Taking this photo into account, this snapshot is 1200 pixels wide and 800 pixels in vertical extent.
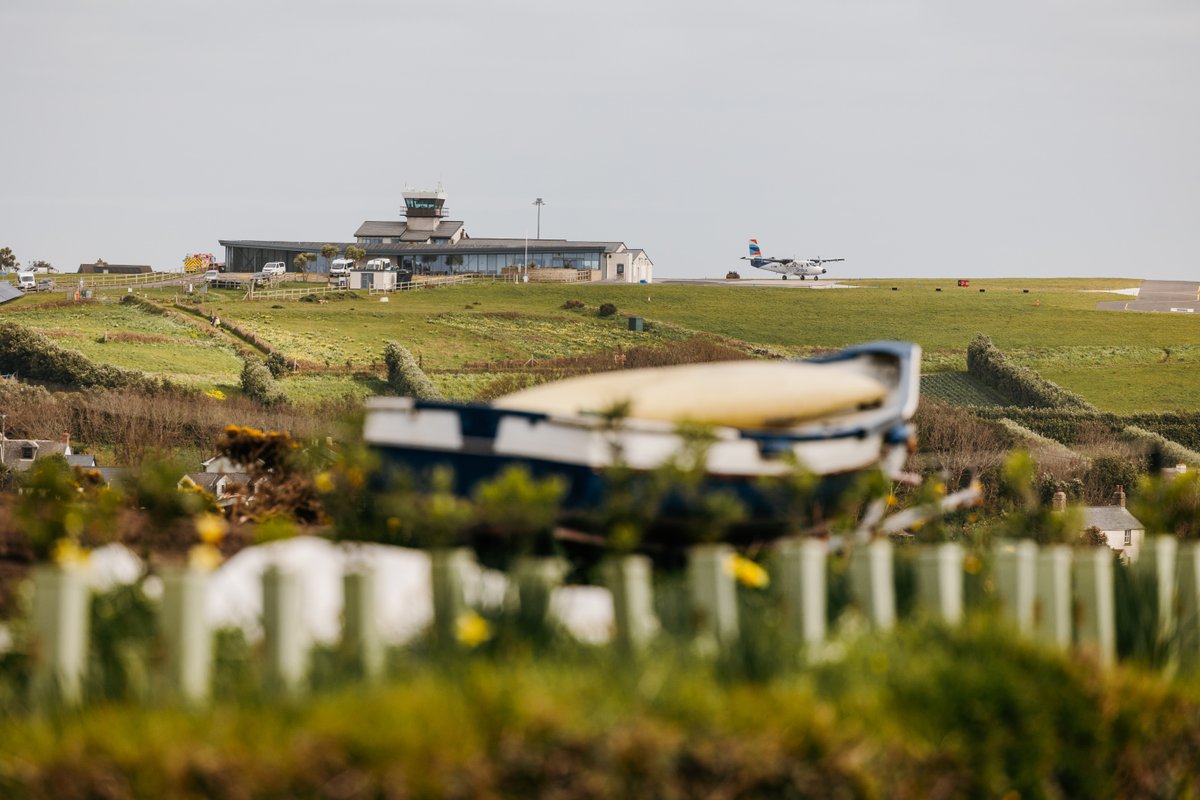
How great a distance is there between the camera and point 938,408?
94.6 m

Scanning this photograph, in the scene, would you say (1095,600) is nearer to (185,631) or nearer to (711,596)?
(711,596)

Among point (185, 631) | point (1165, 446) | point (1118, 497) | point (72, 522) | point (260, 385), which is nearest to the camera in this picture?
point (185, 631)

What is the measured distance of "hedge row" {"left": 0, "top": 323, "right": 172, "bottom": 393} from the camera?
90625 millimetres

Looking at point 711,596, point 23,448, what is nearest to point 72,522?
point 711,596

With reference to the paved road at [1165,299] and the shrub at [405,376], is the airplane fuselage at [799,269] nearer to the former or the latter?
the paved road at [1165,299]

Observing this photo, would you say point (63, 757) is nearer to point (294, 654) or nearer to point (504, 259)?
point (294, 654)

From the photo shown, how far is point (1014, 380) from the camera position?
370 feet

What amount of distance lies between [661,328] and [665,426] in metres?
120

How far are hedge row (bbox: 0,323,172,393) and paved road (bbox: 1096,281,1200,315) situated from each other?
3651 inches

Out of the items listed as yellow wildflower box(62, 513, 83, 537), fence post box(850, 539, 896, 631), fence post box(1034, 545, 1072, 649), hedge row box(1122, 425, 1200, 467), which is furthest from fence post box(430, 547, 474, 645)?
hedge row box(1122, 425, 1200, 467)

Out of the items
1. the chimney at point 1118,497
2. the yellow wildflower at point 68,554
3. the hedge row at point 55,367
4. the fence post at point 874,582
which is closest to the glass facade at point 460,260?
the hedge row at point 55,367

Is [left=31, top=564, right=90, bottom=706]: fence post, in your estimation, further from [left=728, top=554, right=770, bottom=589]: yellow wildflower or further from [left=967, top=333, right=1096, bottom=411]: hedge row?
[left=967, top=333, right=1096, bottom=411]: hedge row

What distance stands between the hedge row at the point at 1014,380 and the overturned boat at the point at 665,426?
9606cm

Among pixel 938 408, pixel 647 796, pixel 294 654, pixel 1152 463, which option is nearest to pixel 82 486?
pixel 294 654
